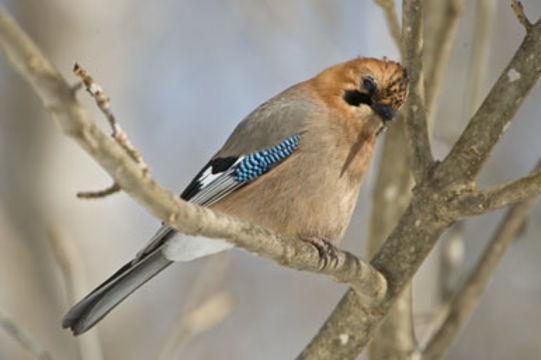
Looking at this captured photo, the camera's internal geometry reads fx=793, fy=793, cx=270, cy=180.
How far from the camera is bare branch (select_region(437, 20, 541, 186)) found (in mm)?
3350

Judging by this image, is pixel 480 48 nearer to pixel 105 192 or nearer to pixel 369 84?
pixel 369 84

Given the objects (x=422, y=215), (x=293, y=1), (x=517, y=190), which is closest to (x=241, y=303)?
(x=293, y=1)

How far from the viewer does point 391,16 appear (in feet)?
13.1

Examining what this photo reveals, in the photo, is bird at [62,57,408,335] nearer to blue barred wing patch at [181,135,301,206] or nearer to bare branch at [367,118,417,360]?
blue barred wing patch at [181,135,301,206]

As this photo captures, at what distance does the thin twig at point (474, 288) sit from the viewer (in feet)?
13.5

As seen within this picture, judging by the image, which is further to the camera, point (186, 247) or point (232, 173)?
point (232, 173)

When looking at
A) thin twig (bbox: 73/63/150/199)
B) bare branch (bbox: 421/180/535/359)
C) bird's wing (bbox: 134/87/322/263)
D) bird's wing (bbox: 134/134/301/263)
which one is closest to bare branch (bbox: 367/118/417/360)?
bare branch (bbox: 421/180/535/359)

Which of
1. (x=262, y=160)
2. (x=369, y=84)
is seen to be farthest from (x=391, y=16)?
(x=262, y=160)

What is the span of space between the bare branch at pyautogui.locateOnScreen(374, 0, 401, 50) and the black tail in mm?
1638

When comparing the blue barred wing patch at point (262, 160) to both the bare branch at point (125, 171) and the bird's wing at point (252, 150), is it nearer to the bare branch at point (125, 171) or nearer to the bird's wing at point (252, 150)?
the bird's wing at point (252, 150)

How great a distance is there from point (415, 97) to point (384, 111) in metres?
0.44

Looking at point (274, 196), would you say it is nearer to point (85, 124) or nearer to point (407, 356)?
point (407, 356)

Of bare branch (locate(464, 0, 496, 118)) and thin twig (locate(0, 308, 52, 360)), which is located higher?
thin twig (locate(0, 308, 52, 360))

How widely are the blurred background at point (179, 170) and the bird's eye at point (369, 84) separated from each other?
0.96 m
